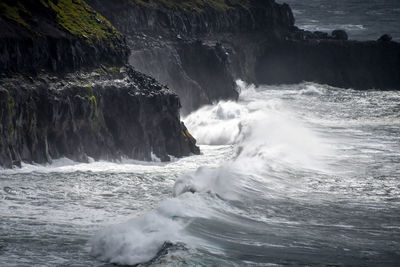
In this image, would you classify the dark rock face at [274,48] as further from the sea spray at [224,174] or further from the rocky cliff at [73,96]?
the rocky cliff at [73,96]

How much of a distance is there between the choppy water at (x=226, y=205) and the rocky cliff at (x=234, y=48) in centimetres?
1210

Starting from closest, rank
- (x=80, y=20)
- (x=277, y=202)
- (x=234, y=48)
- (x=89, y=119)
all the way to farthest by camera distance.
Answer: (x=277, y=202) < (x=89, y=119) < (x=80, y=20) < (x=234, y=48)

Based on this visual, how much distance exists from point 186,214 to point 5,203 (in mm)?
8330

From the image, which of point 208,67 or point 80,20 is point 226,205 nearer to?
point 80,20

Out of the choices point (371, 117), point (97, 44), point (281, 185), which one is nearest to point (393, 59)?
point (371, 117)

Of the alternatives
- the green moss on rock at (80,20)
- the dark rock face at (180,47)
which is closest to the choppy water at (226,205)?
the dark rock face at (180,47)

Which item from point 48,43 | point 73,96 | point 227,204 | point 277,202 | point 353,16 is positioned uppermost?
point 353,16

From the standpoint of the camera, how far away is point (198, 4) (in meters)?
81.5

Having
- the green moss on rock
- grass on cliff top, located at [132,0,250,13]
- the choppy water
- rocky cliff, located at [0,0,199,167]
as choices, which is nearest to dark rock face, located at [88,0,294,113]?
grass on cliff top, located at [132,0,250,13]

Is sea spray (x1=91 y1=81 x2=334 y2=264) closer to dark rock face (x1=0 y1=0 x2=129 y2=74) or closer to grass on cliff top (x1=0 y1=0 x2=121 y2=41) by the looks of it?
dark rock face (x1=0 y1=0 x2=129 y2=74)

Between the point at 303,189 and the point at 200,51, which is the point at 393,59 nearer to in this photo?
the point at 200,51

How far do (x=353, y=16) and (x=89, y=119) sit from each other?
101958 mm

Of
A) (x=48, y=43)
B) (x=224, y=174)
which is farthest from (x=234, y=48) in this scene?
(x=224, y=174)

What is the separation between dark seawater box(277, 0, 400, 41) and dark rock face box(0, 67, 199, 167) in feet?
236
